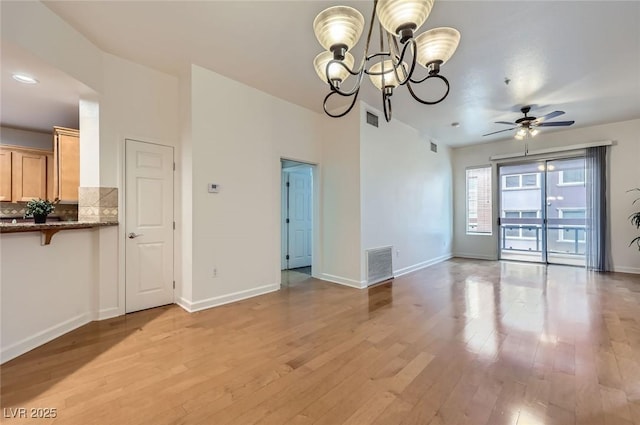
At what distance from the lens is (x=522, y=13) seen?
2.49 meters

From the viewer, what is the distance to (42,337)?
8.36 ft

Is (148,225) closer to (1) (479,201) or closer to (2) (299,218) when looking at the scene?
(2) (299,218)

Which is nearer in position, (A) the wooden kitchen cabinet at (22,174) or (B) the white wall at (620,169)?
(A) the wooden kitchen cabinet at (22,174)

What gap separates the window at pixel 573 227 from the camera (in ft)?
20.1

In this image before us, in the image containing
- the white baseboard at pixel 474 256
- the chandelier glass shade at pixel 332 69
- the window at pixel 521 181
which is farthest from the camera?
the white baseboard at pixel 474 256

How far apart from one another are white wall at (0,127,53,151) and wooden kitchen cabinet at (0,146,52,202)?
1.41ft

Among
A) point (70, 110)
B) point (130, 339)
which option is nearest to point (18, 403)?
point (130, 339)

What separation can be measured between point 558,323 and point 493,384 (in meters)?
1.73

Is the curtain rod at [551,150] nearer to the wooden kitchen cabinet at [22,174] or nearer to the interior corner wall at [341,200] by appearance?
the interior corner wall at [341,200]

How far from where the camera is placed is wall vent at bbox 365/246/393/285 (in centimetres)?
465

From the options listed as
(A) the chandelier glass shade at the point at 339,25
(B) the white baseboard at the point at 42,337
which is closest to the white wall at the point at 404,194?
(A) the chandelier glass shade at the point at 339,25

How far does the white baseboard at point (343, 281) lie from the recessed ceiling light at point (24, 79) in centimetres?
446

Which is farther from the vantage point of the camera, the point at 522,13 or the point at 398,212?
the point at 398,212

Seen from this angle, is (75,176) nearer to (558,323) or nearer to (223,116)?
(223,116)
